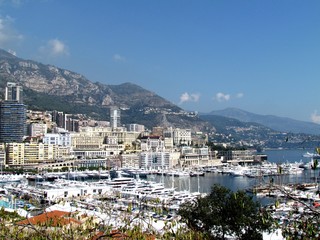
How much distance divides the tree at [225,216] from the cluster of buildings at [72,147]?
1441 inches

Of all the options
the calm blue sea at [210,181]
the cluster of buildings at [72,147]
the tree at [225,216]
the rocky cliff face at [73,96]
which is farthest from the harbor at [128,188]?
the rocky cliff face at [73,96]

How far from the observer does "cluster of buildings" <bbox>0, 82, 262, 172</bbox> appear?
46281 millimetres

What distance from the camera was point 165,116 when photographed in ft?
376

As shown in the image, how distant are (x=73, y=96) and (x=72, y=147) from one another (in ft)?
177

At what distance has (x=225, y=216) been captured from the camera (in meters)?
10.1

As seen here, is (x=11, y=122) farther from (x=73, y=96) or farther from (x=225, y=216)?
(x=73, y=96)

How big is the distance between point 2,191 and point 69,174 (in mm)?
13294

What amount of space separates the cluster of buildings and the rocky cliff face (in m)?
22.0

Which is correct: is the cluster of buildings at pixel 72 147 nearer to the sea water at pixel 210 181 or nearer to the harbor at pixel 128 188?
the harbor at pixel 128 188

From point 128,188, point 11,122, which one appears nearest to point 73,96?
point 11,122

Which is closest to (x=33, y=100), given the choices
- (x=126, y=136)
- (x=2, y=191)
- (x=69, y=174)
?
(x=126, y=136)

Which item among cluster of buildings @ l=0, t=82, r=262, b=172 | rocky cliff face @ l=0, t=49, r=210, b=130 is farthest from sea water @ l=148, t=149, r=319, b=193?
rocky cliff face @ l=0, t=49, r=210, b=130

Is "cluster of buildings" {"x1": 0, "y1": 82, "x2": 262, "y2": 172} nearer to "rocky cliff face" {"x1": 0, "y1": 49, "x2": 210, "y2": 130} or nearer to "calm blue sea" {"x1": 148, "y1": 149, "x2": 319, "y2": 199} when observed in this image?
"calm blue sea" {"x1": 148, "y1": 149, "x2": 319, "y2": 199}

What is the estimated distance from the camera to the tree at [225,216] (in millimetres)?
9617
